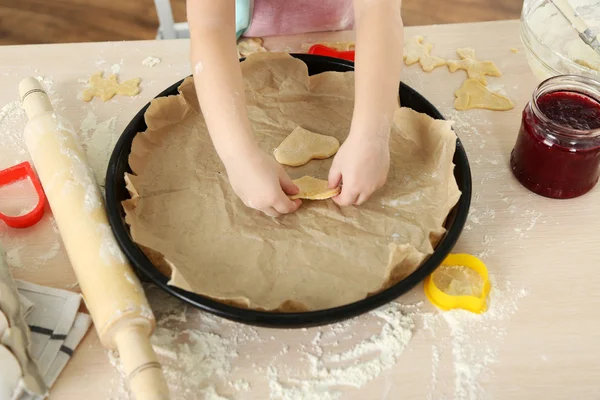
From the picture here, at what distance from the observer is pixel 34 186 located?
30.4 inches

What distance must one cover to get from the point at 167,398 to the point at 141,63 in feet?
2.00

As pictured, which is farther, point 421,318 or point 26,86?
point 26,86

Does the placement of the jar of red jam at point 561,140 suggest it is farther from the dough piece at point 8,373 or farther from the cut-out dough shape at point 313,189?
the dough piece at point 8,373

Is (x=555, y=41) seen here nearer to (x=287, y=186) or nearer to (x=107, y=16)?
(x=287, y=186)

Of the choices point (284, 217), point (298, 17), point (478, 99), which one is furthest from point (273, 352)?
point (298, 17)

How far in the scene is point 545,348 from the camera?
1.99ft

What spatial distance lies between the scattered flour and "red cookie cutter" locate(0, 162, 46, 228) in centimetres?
27

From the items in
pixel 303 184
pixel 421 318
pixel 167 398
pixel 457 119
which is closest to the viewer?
pixel 167 398

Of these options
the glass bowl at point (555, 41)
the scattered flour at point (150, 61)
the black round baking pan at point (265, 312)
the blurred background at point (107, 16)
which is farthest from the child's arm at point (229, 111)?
the blurred background at point (107, 16)

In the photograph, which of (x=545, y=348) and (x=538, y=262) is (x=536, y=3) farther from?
(x=545, y=348)

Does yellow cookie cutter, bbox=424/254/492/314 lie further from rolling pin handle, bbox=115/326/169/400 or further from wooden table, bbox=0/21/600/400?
rolling pin handle, bbox=115/326/169/400

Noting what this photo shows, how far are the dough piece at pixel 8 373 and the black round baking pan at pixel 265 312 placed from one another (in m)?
0.15

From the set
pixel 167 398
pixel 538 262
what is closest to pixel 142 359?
pixel 167 398

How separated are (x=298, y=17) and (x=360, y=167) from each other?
0.45m
